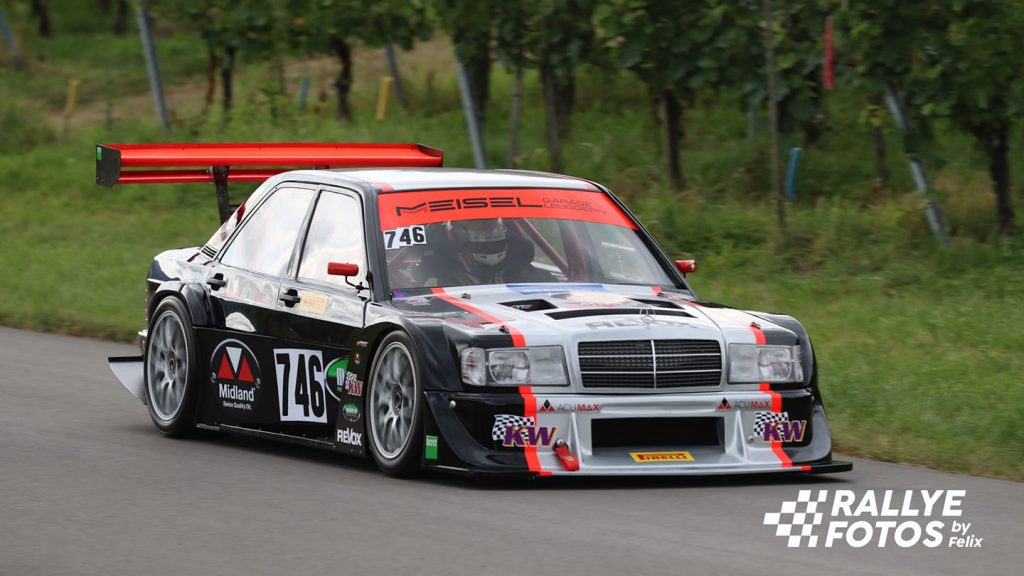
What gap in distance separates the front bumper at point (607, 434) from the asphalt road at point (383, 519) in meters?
0.11

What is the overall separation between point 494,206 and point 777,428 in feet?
6.39

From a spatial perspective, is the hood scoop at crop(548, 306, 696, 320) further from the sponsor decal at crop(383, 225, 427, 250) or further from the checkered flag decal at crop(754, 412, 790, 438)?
the sponsor decal at crop(383, 225, 427, 250)

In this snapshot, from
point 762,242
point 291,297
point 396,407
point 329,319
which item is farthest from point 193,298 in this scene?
point 762,242

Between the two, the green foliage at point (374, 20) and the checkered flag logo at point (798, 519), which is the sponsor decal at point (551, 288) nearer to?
the checkered flag logo at point (798, 519)

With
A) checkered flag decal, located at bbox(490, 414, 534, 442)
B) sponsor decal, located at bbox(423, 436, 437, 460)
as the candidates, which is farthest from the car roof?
checkered flag decal, located at bbox(490, 414, 534, 442)

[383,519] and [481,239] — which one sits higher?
[481,239]

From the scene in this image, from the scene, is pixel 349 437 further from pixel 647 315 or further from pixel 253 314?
pixel 647 315

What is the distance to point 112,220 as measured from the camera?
22516 millimetres

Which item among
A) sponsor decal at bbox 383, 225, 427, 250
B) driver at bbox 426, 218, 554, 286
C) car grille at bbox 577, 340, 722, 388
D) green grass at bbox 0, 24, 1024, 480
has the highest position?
sponsor decal at bbox 383, 225, 427, 250

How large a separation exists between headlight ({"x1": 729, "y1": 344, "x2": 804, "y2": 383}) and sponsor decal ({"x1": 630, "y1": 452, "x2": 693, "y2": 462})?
406 millimetres

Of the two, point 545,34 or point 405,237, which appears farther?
point 545,34

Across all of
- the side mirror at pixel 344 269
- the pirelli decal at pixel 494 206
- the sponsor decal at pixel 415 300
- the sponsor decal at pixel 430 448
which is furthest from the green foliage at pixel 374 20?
the sponsor decal at pixel 430 448

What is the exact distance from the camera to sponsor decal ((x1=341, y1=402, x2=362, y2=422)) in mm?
8023

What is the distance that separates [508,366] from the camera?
7379 millimetres
